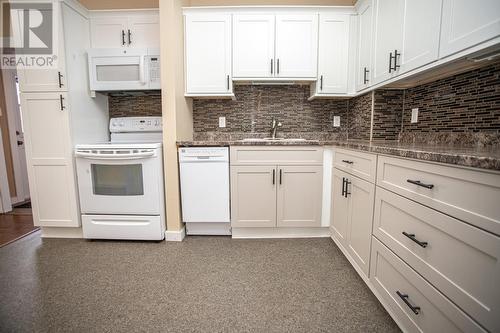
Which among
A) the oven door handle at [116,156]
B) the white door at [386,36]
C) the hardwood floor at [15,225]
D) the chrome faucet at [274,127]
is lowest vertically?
the hardwood floor at [15,225]

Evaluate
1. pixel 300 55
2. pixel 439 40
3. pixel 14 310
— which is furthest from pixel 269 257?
pixel 300 55

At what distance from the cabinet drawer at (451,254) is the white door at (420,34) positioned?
88 centimetres

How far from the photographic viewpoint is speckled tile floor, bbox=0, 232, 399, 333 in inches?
47.4

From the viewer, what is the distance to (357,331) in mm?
1153

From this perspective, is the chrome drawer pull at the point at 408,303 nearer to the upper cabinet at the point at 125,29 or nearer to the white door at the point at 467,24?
the white door at the point at 467,24

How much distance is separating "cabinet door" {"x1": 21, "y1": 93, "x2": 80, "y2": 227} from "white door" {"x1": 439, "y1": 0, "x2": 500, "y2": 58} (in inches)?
111

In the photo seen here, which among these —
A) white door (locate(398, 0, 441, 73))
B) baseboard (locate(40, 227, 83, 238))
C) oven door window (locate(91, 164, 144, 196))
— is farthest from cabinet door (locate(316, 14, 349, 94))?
baseboard (locate(40, 227, 83, 238))

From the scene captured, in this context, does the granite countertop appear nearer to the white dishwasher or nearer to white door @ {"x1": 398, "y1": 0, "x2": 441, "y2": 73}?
white door @ {"x1": 398, "y1": 0, "x2": 441, "y2": 73}

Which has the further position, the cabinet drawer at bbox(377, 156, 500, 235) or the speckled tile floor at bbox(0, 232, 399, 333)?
the speckled tile floor at bbox(0, 232, 399, 333)

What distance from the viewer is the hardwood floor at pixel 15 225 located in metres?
2.27

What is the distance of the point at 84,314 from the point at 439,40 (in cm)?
249

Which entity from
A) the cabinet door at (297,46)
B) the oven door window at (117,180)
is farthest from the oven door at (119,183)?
the cabinet door at (297,46)

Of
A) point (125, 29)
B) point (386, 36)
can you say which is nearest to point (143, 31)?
point (125, 29)

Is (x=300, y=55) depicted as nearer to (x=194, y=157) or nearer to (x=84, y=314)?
(x=194, y=157)
